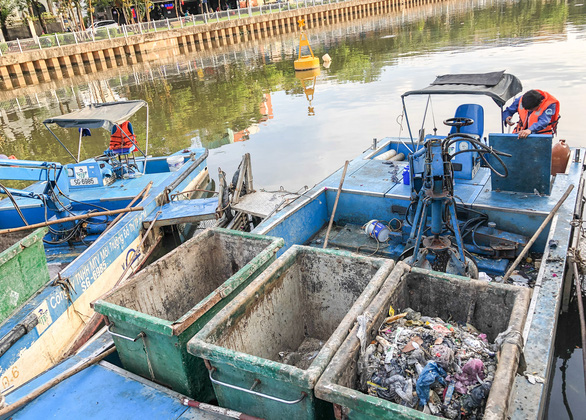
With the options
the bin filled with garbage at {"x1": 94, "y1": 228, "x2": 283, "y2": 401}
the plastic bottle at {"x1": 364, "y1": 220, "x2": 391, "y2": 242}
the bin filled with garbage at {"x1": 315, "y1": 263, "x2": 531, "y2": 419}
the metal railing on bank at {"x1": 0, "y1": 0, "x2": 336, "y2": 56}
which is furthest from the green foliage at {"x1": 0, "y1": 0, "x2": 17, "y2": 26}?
the bin filled with garbage at {"x1": 315, "y1": 263, "x2": 531, "y2": 419}

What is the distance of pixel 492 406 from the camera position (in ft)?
7.64

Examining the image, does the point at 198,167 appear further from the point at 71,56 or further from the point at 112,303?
the point at 71,56

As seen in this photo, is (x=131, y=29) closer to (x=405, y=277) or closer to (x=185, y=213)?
(x=185, y=213)

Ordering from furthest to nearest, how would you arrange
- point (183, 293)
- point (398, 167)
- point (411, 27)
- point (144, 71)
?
point (411, 27), point (144, 71), point (398, 167), point (183, 293)

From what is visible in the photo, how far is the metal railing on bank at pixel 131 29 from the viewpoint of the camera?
93.6 feet

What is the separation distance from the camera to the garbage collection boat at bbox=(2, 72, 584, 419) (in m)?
2.82

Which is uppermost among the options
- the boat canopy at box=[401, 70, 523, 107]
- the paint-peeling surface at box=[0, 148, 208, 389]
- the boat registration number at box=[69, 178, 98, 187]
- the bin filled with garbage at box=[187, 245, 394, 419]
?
the boat canopy at box=[401, 70, 523, 107]

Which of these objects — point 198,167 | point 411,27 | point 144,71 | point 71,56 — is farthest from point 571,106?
point 71,56

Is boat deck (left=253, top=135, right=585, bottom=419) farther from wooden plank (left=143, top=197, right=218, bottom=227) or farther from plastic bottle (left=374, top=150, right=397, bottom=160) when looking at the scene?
wooden plank (left=143, top=197, right=218, bottom=227)

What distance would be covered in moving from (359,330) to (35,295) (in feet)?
14.2

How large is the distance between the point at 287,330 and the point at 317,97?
628 inches

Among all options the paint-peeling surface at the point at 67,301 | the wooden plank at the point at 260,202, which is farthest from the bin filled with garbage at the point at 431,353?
the wooden plank at the point at 260,202

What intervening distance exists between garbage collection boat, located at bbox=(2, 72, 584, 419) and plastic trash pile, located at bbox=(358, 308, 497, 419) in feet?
0.44

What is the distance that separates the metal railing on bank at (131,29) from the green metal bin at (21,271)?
2791 cm
